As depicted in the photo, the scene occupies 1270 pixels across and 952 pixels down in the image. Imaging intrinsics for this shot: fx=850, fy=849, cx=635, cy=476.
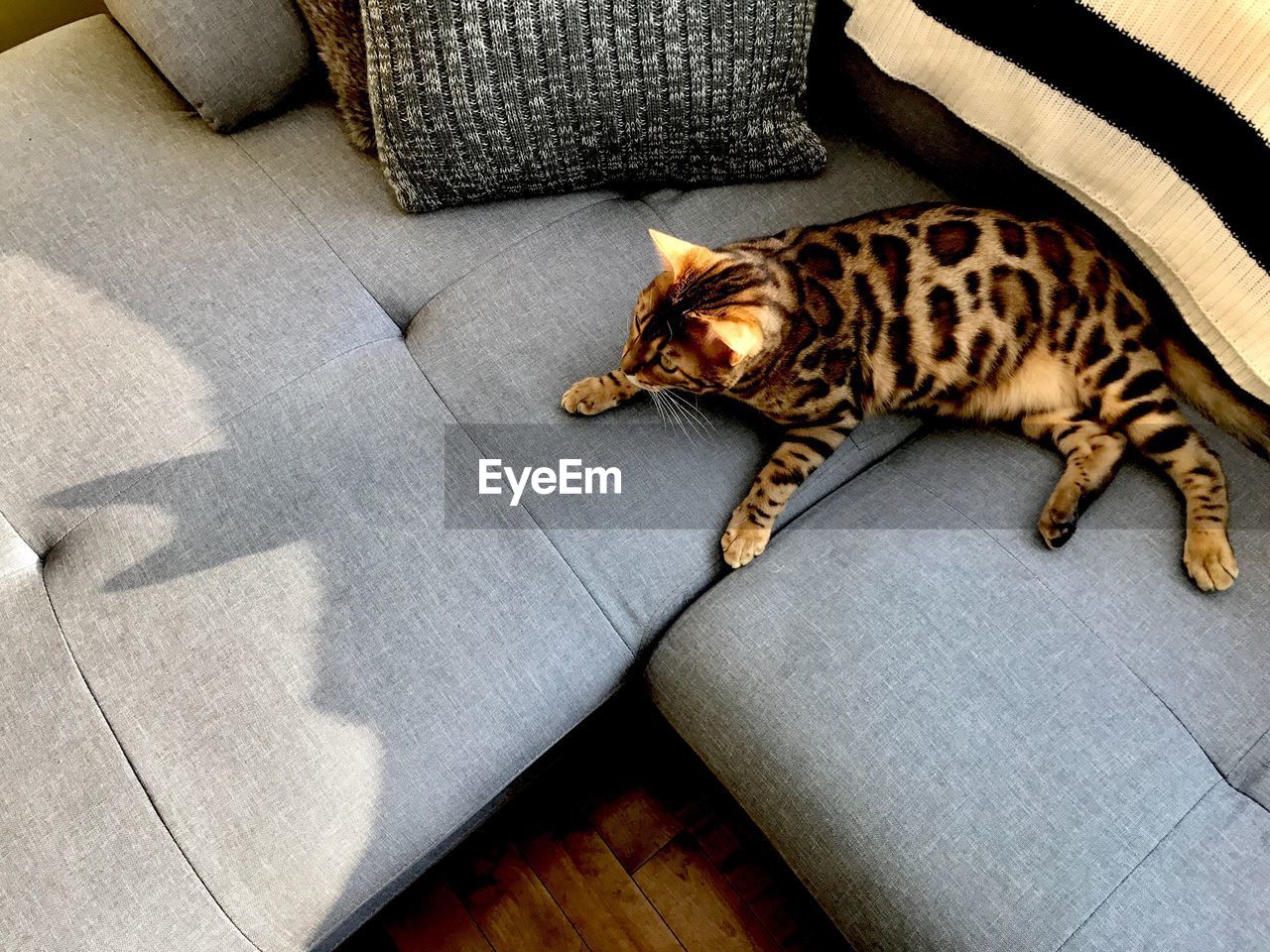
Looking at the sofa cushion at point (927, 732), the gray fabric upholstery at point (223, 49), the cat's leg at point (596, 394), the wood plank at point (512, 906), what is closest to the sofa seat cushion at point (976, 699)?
the sofa cushion at point (927, 732)

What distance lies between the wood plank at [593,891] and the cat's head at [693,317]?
2.28ft

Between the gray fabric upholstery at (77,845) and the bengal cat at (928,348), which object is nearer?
the gray fabric upholstery at (77,845)

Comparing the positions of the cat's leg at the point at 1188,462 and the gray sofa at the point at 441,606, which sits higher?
the cat's leg at the point at 1188,462

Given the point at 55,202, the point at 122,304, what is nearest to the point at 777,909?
the point at 122,304

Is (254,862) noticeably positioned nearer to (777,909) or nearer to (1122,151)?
(777,909)

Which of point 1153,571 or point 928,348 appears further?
point 928,348

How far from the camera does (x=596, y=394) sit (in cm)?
111

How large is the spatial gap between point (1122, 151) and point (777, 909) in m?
1.09

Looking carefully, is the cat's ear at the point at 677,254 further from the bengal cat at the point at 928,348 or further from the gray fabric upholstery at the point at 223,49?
the gray fabric upholstery at the point at 223,49

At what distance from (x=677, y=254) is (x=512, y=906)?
0.95 metres

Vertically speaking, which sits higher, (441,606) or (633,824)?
(441,606)

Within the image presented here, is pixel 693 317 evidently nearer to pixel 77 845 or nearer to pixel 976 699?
pixel 976 699

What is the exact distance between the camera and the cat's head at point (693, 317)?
1.02m

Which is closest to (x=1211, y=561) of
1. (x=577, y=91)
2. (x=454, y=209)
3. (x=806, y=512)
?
(x=806, y=512)
